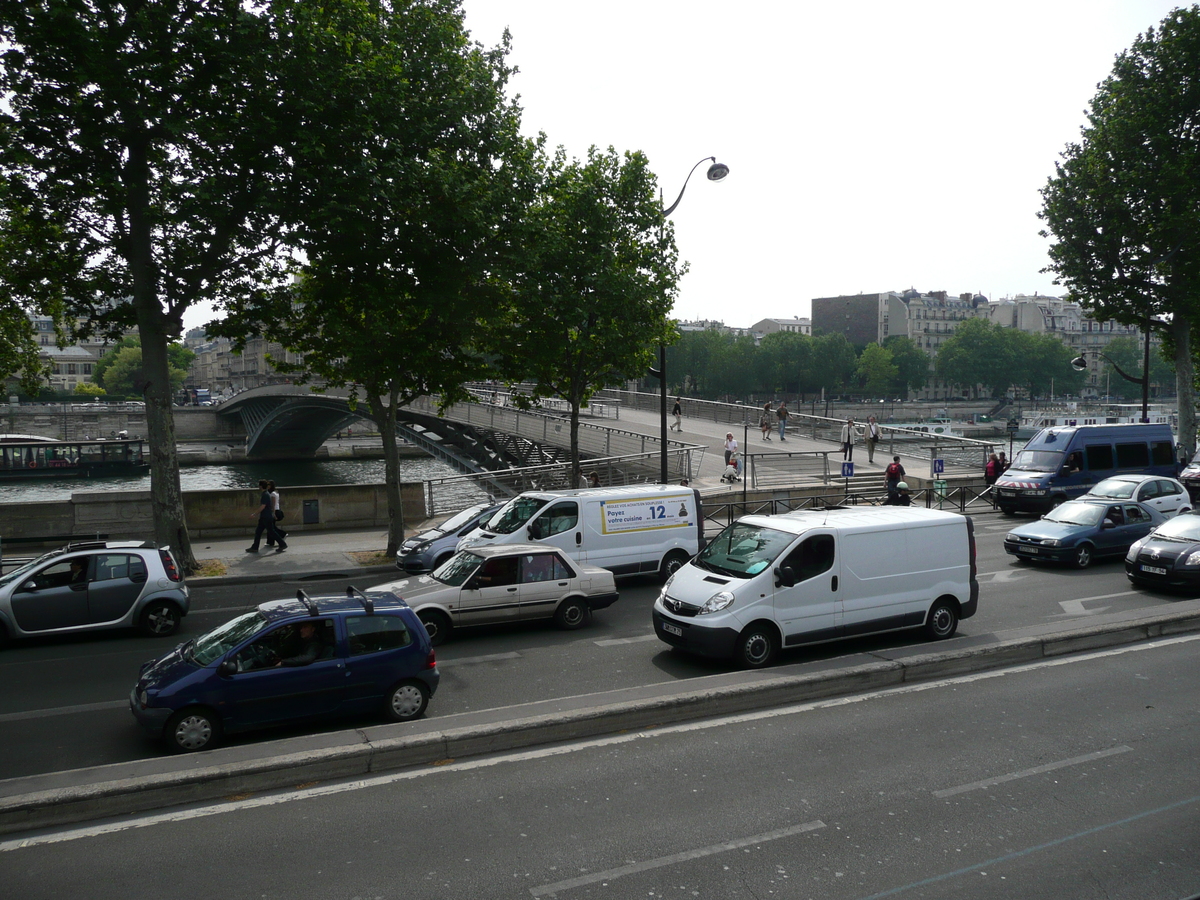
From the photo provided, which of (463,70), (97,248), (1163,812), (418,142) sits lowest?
(1163,812)

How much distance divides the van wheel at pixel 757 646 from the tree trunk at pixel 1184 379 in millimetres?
30412

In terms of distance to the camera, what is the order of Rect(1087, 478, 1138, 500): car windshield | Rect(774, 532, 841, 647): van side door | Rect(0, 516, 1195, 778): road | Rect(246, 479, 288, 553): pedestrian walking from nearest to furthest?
Rect(0, 516, 1195, 778): road
Rect(774, 532, 841, 647): van side door
Rect(1087, 478, 1138, 500): car windshield
Rect(246, 479, 288, 553): pedestrian walking

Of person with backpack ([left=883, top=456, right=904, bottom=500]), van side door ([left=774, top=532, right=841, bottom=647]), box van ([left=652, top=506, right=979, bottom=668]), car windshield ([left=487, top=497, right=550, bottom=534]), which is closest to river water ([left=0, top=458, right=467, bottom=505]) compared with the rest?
person with backpack ([left=883, top=456, right=904, bottom=500])

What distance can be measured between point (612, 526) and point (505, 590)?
12.2 ft

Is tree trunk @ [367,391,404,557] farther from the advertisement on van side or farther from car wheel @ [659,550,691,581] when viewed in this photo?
car wheel @ [659,550,691,581]

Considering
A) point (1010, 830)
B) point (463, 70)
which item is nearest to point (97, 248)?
point (463, 70)

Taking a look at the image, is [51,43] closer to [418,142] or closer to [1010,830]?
[418,142]

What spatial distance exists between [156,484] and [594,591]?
9501mm

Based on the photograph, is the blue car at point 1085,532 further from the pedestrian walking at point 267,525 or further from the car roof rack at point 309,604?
the pedestrian walking at point 267,525

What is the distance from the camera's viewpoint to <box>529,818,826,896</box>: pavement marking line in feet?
17.6

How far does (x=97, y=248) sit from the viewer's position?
1652cm

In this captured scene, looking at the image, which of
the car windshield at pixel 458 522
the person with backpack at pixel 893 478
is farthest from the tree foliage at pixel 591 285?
the person with backpack at pixel 893 478

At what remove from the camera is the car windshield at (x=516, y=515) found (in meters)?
15.4

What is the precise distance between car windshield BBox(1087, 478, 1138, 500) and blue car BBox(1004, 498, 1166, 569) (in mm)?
1388
